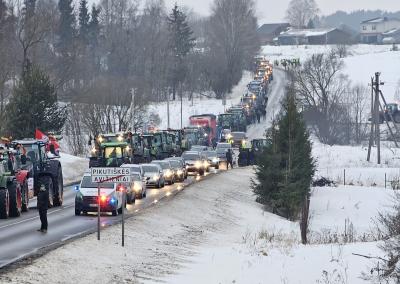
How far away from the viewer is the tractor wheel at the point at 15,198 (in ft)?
102

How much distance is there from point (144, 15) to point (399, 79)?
5216cm

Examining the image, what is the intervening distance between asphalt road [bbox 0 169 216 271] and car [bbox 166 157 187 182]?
1413cm

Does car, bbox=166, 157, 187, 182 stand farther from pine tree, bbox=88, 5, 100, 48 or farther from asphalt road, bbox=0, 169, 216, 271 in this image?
pine tree, bbox=88, 5, 100, 48

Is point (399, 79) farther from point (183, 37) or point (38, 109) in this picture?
point (38, 109)

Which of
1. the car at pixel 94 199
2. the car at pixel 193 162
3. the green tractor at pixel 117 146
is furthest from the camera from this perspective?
the car at pixel 193 162

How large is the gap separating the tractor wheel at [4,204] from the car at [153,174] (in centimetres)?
1801

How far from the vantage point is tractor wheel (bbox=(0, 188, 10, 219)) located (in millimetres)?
30203

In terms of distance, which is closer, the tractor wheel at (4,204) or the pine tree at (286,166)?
the tractor wheel at (4,204)

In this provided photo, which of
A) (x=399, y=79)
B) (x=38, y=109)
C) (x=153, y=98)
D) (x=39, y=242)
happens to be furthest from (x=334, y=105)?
(x=39, y=242)

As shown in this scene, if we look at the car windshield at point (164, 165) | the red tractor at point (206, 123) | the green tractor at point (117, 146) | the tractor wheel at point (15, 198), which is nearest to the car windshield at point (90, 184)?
the tractor wheel at point (15, 198)

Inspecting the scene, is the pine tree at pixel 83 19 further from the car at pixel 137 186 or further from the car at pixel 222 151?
the car at pixel 137 186

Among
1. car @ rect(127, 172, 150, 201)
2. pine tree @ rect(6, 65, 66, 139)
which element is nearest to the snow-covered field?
pine tree @ rect(6, 65, 66, 139)

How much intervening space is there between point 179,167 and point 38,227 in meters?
26.3

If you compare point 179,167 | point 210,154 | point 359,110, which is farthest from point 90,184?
point 359,110
